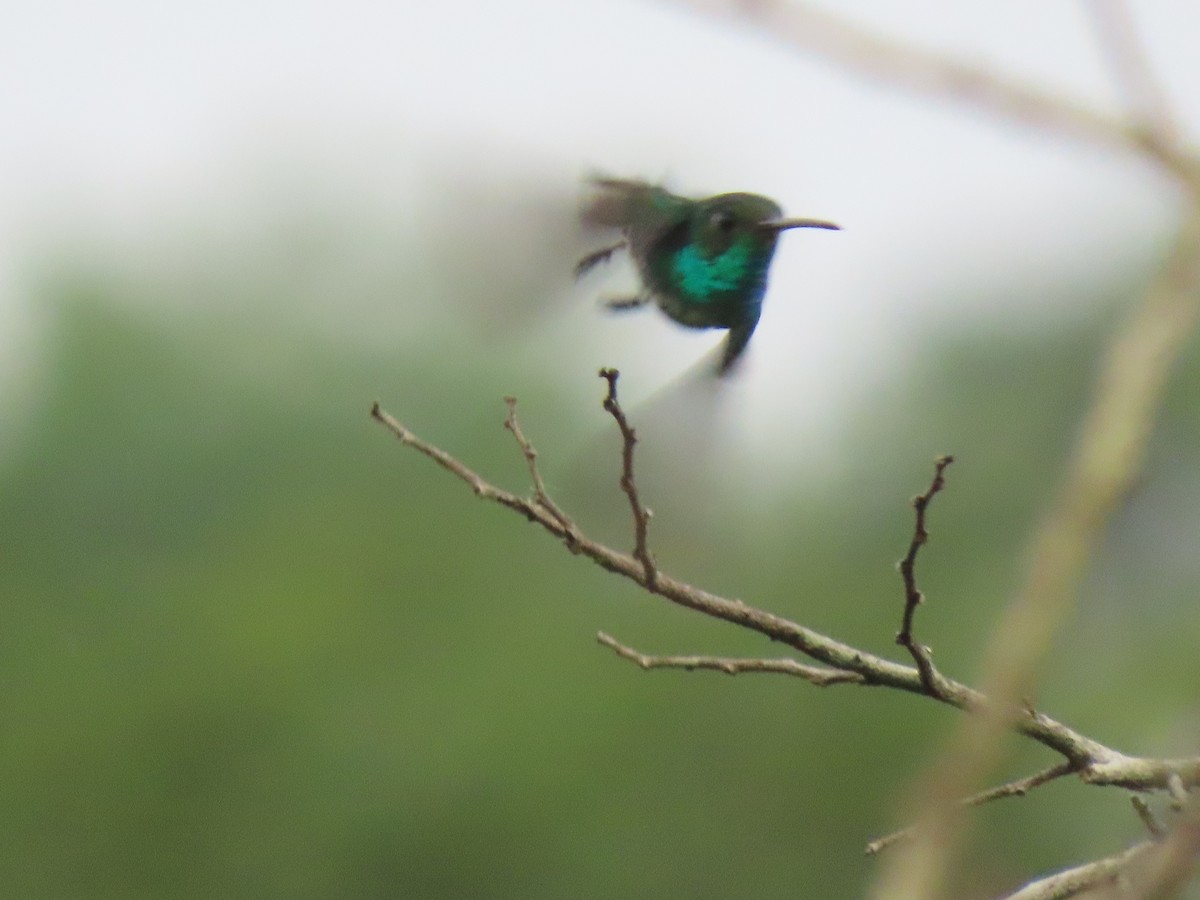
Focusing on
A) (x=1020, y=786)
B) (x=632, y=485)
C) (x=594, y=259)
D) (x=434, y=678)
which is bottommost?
(x=434, y=678)

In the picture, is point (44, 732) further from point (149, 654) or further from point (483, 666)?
point (483, 666)

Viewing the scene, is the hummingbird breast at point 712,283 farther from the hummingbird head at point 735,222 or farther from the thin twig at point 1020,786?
the thin twig at point 1020,786

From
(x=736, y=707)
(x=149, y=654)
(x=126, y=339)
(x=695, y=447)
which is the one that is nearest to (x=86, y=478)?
(x=126, y=339)

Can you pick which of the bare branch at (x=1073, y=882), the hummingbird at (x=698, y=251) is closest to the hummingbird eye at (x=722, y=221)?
the hummingbird at (x=698, y=251)

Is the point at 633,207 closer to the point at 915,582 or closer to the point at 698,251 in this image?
the point at 698,251

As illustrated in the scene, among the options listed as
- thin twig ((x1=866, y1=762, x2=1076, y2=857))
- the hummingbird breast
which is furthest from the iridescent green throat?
thin twig ((x1=866, y1=762, x2=1076, y2=857))

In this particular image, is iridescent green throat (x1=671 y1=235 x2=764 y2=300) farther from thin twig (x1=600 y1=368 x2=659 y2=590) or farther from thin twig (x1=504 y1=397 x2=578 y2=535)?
thin twig (x1=600 y1=368 x2=659 y2=590)

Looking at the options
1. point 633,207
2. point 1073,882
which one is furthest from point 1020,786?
point 633,207
